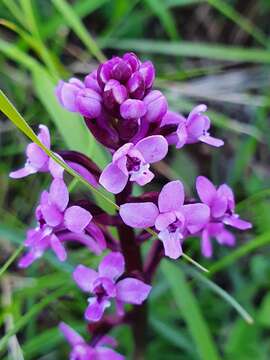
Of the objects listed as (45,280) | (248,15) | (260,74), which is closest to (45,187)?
(45,280)

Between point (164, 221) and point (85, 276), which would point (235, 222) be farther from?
point (85, 276)

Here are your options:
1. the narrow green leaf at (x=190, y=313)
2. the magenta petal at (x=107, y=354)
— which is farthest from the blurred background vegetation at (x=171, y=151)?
the magenta petal at (x=107, y=354)

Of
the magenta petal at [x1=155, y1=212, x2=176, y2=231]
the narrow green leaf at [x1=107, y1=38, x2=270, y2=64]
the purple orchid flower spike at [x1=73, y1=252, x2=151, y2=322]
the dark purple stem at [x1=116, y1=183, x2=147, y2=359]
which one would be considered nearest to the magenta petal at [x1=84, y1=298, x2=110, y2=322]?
the purple orchid flower spike at [x1=73, y1=252, x2=151, y2=322]

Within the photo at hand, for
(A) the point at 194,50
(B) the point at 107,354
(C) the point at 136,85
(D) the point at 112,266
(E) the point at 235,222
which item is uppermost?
(A) the point at 194,50

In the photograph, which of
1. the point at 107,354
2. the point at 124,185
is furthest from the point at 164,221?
the point at 107,354

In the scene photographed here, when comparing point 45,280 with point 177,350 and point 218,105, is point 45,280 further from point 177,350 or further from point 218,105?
point 218,105

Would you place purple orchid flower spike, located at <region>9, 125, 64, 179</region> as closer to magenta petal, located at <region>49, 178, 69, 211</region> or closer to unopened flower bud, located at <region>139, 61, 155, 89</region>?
magenta petal, located at <region>49, 178, 69, 211</region>
